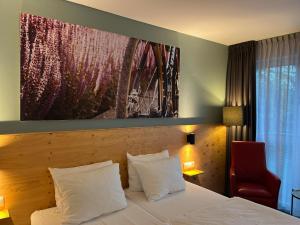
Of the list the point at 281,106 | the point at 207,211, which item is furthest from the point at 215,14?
the point at 207,211

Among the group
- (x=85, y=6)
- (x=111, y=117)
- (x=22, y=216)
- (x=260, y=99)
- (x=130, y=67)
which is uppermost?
(x=85, y=6)

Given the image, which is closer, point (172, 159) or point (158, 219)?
point (158, 219)

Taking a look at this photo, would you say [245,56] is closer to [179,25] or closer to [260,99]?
[260,99]

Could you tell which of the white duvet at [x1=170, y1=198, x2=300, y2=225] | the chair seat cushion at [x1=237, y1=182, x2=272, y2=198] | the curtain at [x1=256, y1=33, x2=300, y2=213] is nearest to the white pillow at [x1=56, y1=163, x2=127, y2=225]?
the white duvet at [x1=170, y1=198, x2=300, y2=225]

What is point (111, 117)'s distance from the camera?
2.59 m

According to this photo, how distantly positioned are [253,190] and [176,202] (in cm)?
119

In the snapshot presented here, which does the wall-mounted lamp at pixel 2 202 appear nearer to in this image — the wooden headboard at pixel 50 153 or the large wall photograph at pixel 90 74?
the wooden headboard at pixel 50 153

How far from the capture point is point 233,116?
3.45 m

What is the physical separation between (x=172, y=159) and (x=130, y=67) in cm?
117

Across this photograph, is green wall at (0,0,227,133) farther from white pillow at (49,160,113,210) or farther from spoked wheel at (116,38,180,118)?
white pillow at (49,160,113,210)

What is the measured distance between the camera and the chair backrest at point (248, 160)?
3238 millimetres

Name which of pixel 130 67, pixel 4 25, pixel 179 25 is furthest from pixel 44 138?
pixel 179 25

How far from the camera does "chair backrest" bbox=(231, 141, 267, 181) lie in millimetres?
3238

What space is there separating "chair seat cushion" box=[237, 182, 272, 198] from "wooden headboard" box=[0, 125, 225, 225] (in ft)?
3.10
